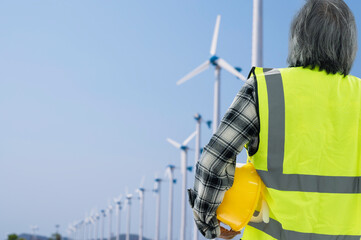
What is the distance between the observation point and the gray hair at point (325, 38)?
102 inches

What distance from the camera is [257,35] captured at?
23.6 ft

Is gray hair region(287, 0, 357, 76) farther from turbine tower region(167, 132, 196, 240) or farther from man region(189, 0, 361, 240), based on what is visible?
turbine tower region(167, 132, 196, 240)

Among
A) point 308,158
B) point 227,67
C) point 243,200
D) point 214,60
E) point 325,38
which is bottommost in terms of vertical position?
point 243,200

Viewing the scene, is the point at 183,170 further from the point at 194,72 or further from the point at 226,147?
the point at 226,147

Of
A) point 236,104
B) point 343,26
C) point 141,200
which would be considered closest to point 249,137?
point 236,104

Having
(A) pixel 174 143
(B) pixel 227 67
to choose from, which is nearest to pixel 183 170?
(A) pixel 174 143

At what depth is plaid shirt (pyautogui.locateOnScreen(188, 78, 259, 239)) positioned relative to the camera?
8.04 ft

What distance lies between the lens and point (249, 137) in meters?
2.47

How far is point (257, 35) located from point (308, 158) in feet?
16.7

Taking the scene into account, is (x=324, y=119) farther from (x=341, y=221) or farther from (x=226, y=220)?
(x=226, y=220)

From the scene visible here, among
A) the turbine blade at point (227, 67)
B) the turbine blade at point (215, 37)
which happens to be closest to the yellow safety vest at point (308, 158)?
the turbine blade at point (227, 67)

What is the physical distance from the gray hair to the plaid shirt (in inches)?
15.5

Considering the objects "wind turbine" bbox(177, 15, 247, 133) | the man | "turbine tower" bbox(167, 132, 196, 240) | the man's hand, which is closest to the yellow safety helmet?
the man

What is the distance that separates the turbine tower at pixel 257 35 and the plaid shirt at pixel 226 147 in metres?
3.93
